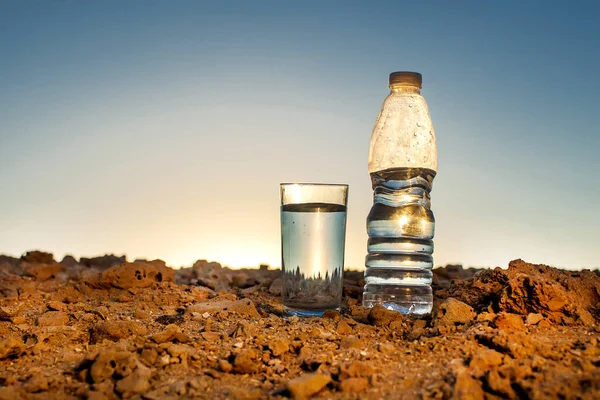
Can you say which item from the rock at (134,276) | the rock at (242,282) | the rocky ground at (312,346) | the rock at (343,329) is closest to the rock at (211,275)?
the rock at (242,282)

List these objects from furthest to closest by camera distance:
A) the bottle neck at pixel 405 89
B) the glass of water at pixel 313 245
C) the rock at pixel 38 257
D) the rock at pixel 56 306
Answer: the rock at pixel 38 257 < the bottle neck at pixel 405 89 < the rock at pixel 56 306 < the glass of water at pixel 313 245

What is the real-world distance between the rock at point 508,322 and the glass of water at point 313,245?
135 cm

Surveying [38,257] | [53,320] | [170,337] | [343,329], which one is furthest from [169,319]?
[38,257]

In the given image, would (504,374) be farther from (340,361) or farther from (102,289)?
(102,289)

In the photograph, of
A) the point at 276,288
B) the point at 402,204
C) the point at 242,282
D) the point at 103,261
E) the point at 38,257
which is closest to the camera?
the point at 402,204

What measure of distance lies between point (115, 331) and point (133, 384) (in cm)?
118

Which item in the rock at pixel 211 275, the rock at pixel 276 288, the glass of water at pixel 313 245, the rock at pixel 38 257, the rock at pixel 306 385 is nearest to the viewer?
the rock at pixel 306 385

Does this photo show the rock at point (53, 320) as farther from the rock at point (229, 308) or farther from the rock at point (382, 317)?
the rock at point (382, 317)

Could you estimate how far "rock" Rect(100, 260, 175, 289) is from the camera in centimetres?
661

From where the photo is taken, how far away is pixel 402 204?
19.4 feet

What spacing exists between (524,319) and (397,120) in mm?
2125

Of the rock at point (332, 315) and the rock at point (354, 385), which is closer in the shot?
the rock at point (354, 385)

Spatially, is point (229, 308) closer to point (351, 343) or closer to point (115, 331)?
point (115, 331)

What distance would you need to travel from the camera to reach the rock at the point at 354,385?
342 cm
